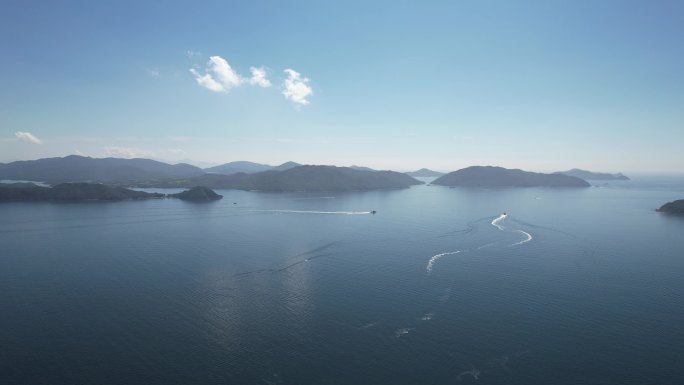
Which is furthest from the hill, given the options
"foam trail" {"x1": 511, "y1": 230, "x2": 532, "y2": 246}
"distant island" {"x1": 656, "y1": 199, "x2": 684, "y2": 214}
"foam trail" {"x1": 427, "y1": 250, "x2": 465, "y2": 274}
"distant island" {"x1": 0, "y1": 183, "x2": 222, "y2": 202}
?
"distant island" {"x1": 656, "y1": 199, "x2": 684, "y2": 214}

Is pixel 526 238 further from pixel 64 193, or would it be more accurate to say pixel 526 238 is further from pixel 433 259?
pixel 64 193

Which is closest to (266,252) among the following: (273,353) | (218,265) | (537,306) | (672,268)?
(218,265)

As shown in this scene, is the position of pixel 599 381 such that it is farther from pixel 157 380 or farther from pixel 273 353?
pixel 157 380

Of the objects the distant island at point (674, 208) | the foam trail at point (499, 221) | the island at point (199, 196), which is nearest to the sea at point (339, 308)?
the foam trail at point (499, 221)

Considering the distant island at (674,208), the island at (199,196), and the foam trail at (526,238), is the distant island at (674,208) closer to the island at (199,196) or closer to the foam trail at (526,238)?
the foam trail at (526,238)

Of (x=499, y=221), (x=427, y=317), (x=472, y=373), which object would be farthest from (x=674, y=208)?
(x=472, y=373)
